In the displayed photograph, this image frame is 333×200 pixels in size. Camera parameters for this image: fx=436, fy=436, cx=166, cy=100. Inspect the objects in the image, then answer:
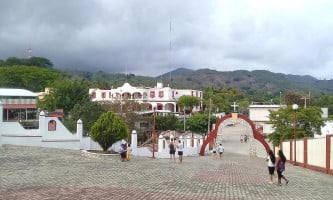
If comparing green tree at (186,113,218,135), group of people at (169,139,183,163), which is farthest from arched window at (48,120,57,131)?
green tree at (186,113,218,135)

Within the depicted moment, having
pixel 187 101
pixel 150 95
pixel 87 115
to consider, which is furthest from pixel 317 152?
pixel 150 95

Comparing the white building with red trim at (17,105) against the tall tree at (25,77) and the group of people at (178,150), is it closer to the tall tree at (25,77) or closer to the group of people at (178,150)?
the tall tree at (25,77)

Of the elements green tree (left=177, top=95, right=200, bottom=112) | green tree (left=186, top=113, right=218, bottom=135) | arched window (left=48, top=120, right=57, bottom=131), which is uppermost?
green tree (left=177, top=95, right=200, bottom=112)

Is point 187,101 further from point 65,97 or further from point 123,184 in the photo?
point 123,184

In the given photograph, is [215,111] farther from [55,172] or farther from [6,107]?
[55,172]

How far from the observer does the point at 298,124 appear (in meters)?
41.1

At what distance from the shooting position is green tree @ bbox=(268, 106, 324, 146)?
1580 inches

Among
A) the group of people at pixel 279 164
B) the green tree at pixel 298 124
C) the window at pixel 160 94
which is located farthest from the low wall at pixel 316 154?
the window at pixel 160 94

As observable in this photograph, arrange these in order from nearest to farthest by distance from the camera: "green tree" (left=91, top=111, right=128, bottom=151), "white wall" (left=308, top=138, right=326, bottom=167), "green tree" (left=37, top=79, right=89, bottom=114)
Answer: "white wall" (left=308, top=138, right=326, bottom=167) → "green tree" (left=91, top=111, right=128, bottom=151) → "green tree" (left=37, top=79, right=89, bottom=114)

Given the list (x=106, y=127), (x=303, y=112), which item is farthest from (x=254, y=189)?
(x=303, y=112)

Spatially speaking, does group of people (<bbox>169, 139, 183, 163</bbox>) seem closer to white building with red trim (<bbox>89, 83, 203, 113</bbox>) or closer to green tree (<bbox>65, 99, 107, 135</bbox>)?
green tree (<bbox>65, 99, 107, 135</bbox>)

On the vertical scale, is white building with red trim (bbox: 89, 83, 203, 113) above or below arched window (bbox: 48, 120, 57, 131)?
above

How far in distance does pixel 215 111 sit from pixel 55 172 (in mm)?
92900

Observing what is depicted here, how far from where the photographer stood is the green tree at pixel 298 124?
40125mm
